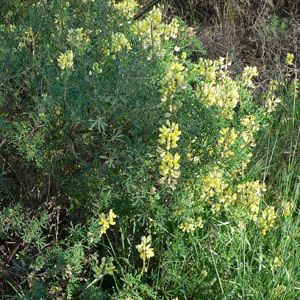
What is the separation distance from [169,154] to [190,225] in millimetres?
605

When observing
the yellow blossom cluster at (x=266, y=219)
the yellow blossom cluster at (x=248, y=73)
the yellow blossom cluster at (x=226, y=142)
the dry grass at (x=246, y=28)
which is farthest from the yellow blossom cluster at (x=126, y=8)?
the dry grass at (x=246, y=28)

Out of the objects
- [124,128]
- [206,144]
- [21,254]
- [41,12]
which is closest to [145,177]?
[124,128]

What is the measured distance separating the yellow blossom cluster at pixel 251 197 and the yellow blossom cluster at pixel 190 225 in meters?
0.29

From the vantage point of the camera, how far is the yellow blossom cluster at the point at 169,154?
1923 mm

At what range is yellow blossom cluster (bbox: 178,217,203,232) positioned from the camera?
7.94 ft

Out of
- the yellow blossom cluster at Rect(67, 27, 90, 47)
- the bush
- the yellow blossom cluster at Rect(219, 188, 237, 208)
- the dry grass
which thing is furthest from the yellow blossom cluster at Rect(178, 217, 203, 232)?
the dry grass

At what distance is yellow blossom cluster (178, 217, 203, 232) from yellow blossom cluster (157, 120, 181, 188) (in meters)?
0.44

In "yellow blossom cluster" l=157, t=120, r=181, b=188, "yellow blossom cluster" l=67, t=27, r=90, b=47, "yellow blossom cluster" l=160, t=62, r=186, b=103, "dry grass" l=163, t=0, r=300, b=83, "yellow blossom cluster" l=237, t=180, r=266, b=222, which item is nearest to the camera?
"yellow blossom cluster" l=157, t=120, r=181, b=188

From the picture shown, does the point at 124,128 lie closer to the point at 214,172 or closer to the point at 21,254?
the point at 214,172

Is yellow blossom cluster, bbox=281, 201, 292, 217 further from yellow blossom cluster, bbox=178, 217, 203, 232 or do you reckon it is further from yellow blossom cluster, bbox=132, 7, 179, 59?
yellow blossom cluster, bbox=132, 7, 179, 59

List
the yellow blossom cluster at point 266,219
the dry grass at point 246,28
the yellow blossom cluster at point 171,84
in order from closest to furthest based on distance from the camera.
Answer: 1. the yellow blossom cluster at point 171,84
2. the yellow blossom cluster at point 266,219
3. the dry grass at point 246,28

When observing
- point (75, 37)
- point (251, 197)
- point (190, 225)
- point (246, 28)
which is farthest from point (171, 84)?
point (246, 28)

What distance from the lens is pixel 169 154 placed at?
1.96m

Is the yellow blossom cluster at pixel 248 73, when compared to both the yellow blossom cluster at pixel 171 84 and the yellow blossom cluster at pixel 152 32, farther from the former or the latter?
the yellow blossom cluster at pixel 171 84
